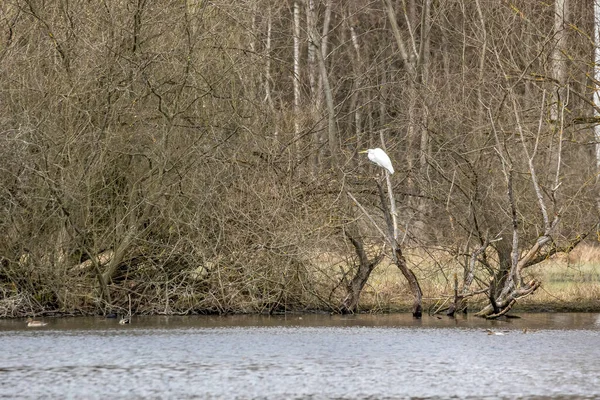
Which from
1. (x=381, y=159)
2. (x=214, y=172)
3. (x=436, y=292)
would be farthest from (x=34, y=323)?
(x=436, y=292)

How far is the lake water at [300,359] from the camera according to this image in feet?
34.7

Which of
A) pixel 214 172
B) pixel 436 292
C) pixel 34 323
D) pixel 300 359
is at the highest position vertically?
pixel 214 172

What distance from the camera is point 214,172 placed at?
19500mm

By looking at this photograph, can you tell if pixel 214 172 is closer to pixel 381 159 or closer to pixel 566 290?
pixel 381 159

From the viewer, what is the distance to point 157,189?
1895cm

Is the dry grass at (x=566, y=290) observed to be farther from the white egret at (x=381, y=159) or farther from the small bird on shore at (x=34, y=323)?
the small bird on shore at (x=34, y=323)

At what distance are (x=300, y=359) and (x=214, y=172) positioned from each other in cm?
715

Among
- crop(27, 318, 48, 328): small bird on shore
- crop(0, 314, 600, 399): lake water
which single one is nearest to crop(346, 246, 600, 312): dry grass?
crop(0, 314, 600, 399): lake water

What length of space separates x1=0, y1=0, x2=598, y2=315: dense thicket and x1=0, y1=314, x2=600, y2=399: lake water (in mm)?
1258

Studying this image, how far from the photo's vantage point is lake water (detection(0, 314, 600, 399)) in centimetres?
1059

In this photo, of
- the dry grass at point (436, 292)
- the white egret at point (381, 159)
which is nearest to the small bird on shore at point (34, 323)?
the white egret at point (381, 159)

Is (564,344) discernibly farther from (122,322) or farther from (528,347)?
(122,322)

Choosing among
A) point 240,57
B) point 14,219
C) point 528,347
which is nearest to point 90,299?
point 14,219

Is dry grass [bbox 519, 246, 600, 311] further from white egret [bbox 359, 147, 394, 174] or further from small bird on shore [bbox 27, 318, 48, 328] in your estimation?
small bird on shore [bbox 27, 318, 48, 328]
